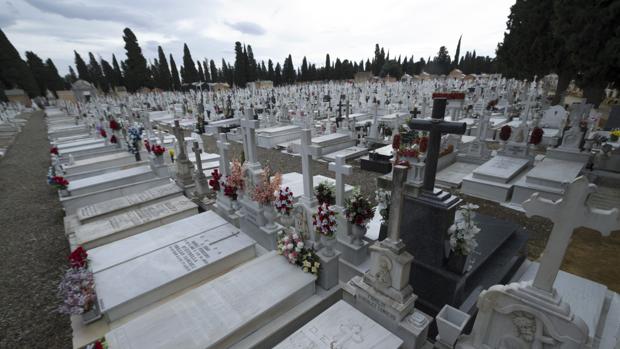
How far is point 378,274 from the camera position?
3.40m

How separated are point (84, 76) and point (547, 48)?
7487cm

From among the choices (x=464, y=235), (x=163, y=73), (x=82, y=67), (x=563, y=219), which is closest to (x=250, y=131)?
(x=464, y=235)

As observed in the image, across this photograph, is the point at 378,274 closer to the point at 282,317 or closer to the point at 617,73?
the point at 282,317

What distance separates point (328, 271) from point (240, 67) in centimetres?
5535

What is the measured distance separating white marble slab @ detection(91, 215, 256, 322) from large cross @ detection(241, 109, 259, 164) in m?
1.60

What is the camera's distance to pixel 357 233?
503 cm

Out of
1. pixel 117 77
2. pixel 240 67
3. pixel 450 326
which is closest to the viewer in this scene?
pixel 450 326

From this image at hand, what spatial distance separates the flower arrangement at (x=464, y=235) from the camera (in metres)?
3.81

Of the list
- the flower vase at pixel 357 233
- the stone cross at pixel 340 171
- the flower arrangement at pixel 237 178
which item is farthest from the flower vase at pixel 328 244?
the flower arrangement at pixel 237 178

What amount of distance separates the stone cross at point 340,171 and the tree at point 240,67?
53367mm

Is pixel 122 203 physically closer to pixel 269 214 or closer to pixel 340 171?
pixel 269 214

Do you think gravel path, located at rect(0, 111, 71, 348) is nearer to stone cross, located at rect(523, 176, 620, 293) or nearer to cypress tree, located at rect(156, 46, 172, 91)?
stone cross, located at rect(523, 176, 620, 293)

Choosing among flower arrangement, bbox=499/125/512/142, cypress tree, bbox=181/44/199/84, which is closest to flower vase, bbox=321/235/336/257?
flower arrangement, bbox=499/125/512/142

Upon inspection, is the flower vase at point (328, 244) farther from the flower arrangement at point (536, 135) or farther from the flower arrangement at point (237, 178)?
the flower arrangement at point (536, 135)
